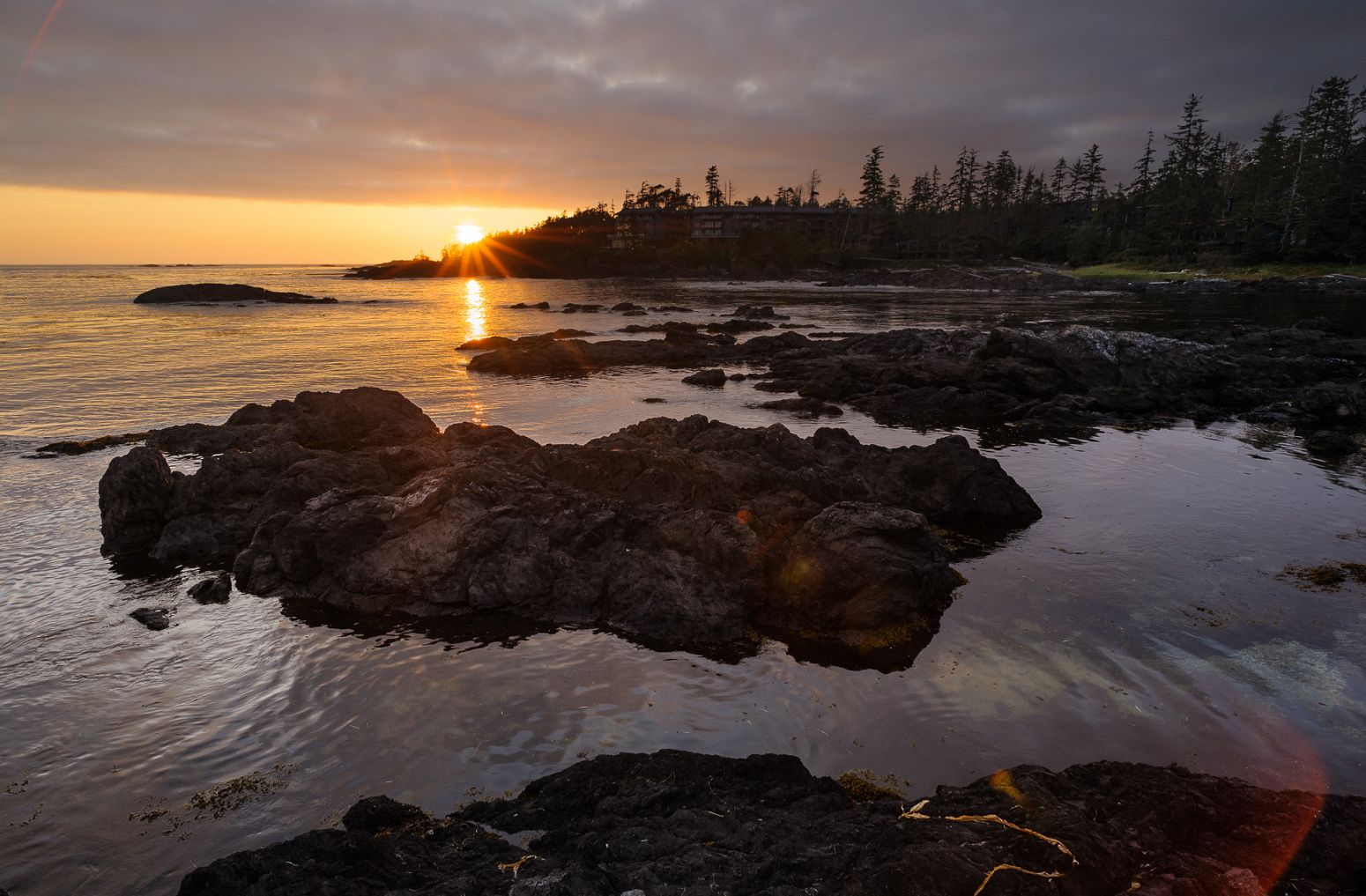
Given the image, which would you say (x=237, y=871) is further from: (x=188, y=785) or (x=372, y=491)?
(x=372, y=491)

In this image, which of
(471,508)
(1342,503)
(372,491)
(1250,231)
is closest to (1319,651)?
(1342,503)

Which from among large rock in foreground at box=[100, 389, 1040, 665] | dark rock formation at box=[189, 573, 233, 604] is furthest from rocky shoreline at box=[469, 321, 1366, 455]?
dark rock formation at box=[189, 573, 233, 604]

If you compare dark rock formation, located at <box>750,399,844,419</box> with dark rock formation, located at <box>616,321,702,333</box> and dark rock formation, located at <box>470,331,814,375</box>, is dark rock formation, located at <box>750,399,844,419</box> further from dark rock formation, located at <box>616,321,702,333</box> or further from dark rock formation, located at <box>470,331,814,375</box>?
dark rock formation, located at <box>616,321,702,333</box>

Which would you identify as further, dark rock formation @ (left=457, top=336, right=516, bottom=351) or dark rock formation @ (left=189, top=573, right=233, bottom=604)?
dark rock formation @ (left=457, top=336, right=516, bottom=351)

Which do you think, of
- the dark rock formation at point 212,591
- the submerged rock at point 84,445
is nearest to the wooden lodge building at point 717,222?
the submerged rock at point 84,445

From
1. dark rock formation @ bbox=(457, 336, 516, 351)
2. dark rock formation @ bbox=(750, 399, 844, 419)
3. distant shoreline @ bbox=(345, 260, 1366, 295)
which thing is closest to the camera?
dark rock formation @ bbox=(750, 399, 844, 419)

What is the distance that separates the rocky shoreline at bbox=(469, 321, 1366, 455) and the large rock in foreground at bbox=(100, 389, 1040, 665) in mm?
10914

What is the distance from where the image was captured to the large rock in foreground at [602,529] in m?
10.2

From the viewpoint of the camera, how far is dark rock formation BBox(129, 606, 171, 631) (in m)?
10.0

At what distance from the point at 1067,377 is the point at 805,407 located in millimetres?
11119

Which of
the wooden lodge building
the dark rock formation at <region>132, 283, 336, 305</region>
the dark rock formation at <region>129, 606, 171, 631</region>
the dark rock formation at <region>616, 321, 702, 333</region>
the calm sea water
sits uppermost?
the wooden lodge building

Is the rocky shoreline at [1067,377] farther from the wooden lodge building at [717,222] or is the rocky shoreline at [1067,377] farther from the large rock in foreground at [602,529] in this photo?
the wooden lodge building at [717,222]

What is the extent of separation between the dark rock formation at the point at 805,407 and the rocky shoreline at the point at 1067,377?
4.59 ft

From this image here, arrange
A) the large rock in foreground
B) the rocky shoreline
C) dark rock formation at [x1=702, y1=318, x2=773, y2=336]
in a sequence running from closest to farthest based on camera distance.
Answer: the large rock in foreground → the rocky shoreline → dark rock formation at [x1=702, y1=318, x2=773, y2=336]
